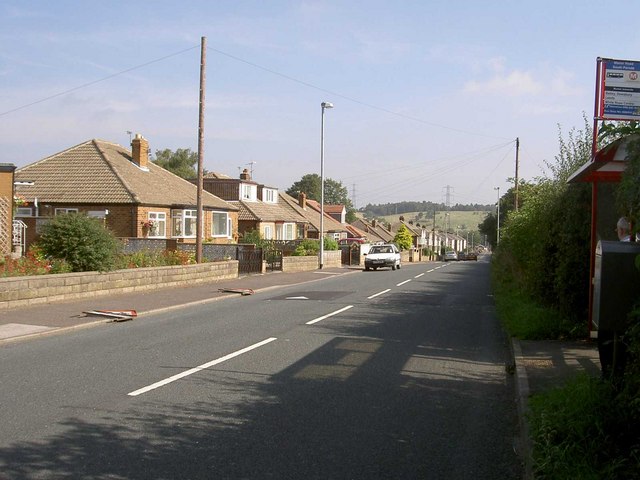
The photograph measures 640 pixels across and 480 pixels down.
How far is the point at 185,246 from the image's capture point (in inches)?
1335

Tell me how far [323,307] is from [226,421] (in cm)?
1128

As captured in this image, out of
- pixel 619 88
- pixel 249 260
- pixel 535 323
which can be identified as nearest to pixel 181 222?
pixel 249 260

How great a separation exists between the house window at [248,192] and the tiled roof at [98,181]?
13.3m

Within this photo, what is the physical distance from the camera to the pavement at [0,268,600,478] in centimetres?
797

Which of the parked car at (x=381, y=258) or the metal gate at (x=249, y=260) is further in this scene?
the parked car at (x=381, y=258)

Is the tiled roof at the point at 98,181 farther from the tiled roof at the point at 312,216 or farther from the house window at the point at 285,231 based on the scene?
the tiled roof at the point at 312,216

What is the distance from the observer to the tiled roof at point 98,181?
3512 centimetres

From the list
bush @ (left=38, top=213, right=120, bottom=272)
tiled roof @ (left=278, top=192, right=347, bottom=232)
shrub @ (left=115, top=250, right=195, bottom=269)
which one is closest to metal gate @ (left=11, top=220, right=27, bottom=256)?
Answer: shrub @ (left=115, top=250, right=195, bottom=269)

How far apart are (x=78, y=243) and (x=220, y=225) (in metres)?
24.5

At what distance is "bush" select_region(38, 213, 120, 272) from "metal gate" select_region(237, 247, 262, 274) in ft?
42.7

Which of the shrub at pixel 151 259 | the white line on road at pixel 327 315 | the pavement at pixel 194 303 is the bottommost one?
the white line on road at pixel 327 315

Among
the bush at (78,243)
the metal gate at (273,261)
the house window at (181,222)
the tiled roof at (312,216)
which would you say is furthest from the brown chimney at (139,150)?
the tiled roof at (312,216)

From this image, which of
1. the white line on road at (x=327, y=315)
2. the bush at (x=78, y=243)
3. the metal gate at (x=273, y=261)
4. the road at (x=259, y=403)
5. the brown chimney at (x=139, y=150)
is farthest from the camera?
the brown chimney at (x=139, y=150)

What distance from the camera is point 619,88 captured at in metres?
10.0
